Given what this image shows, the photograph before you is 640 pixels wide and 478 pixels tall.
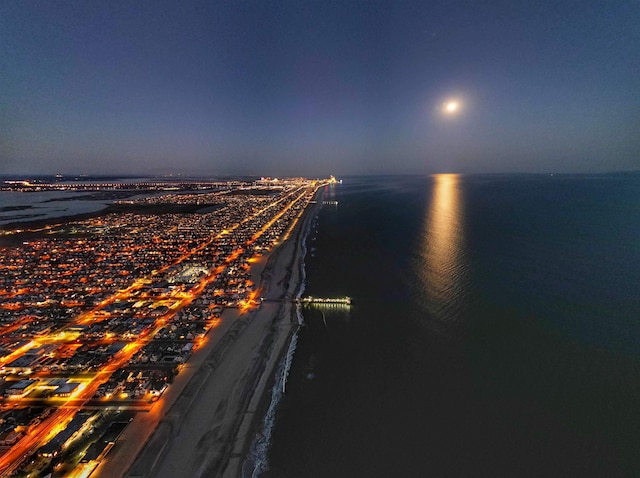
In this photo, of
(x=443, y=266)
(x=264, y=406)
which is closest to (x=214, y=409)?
(x=264, y=406)

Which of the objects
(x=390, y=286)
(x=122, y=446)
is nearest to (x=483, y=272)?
(x=390, y=286)

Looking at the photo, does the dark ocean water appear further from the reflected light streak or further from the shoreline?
the shoreline

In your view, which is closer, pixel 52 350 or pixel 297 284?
pixel 52 350

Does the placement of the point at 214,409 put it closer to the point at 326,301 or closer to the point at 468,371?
the point at 326,301

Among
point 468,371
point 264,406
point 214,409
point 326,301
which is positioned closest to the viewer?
point 214,409

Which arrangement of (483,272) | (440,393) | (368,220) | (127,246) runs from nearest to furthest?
(440,393), (483,272), (127,246), (368,220)

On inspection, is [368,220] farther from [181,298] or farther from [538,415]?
[538,415]
